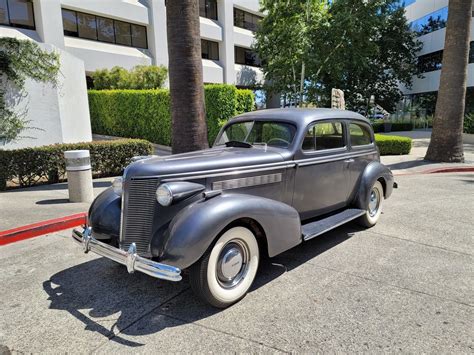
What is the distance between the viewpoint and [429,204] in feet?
22.3

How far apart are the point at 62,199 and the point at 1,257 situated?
2.54 metres

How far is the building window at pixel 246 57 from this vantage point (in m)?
30.0

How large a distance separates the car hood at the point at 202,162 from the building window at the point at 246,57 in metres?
27.7

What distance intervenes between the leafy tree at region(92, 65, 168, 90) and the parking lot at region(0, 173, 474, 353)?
13649 millimetres

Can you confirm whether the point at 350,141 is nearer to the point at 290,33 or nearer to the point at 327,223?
the point at 327,223

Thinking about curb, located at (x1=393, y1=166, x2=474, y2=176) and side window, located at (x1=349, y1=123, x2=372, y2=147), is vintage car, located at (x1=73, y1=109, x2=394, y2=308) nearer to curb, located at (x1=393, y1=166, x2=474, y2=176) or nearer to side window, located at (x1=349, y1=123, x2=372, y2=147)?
side window, located at (x1=349, y1=123, x2=372, y2=147)

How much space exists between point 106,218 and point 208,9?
26402 mm

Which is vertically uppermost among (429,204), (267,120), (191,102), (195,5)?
(195,5)

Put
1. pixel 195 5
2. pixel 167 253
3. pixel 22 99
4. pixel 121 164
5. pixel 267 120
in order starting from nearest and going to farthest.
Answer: pixel 167 253
pixel 267 120
pixel 195 5
pixel 121 164
pixel 22 99

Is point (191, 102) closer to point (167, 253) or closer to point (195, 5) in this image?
point (195, 5)

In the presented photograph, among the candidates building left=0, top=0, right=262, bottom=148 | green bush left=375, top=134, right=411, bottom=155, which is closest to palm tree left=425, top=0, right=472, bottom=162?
green bush left=375, top=134, right=411, bottom=155

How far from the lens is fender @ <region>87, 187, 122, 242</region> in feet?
11.7

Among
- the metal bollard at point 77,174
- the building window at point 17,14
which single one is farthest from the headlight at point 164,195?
the building window at point 17,14

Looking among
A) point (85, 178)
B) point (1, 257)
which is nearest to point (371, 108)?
point (85, 178)
